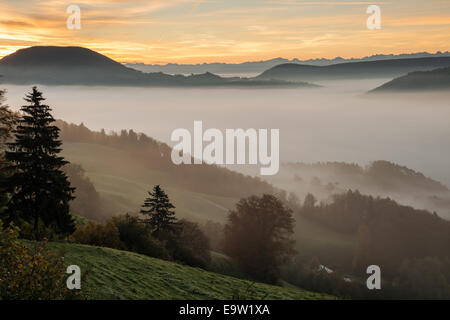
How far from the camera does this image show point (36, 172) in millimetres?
29562

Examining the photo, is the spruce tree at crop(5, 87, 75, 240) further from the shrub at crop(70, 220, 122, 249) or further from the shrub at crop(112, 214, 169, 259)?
the shrub at crop(112, 214, 169, 259)

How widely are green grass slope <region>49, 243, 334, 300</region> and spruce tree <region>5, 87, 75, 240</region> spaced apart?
3.31 meters

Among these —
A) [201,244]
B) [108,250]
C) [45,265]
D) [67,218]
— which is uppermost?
[45,265]

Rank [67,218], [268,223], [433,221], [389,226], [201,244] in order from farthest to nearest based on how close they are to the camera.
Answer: [433,221]
[389,226]
[268,223]
[201,244]
[67,218]

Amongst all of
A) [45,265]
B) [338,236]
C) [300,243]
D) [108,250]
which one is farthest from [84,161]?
[45,265]

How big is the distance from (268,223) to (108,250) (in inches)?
1355

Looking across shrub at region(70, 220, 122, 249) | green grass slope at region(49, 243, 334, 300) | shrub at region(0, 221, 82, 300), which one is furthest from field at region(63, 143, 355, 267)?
shrub at region(0, 221, 82, 300)

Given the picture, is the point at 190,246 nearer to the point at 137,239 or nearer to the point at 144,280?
the point at 137,239

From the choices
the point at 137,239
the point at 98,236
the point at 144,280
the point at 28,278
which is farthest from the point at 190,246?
the point at 28,278

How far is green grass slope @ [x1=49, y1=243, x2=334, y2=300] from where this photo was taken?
23.1 metres

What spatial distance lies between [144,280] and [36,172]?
12254 mm

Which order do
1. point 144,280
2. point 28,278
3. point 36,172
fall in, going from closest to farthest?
point 28,278 → point 144,280 → point 36,172
